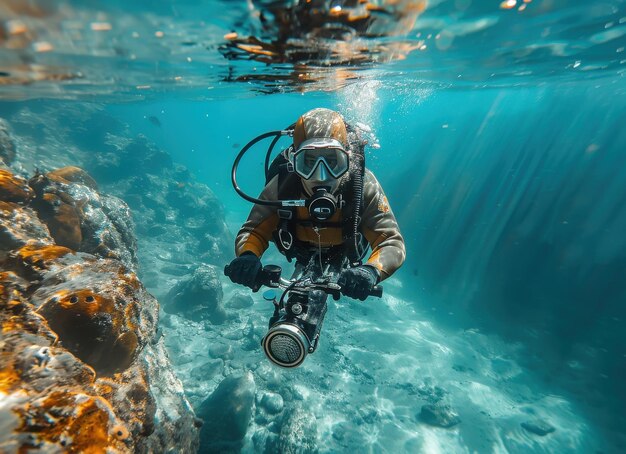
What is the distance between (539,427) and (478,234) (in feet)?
43.3

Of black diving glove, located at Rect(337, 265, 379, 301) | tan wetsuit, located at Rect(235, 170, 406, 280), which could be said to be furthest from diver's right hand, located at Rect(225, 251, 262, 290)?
black diving glove, located at Rect(337, 265, 379, 301)

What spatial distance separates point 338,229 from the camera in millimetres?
3820

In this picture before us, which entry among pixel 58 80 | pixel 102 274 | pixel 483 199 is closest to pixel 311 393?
pixel 102 274

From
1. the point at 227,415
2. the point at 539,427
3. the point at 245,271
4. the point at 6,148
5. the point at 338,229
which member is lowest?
the point at 539,427

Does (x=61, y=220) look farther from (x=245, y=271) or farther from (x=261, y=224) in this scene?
(x=245, y=271)

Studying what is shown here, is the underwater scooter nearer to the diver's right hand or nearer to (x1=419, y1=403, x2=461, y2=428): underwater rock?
the diver's right hand

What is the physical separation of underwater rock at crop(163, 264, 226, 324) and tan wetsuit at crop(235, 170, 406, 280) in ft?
35.4

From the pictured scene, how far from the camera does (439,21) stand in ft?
29.5

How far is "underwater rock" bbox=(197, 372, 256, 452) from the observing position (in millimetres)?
6984

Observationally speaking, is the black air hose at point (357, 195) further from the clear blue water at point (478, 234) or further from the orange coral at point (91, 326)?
the clear blue water at point (478, 234)

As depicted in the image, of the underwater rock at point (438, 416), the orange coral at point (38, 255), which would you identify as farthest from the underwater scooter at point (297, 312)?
the underwater rock at point (438, 416)

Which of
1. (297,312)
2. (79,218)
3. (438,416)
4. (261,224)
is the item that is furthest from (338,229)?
(438,416)

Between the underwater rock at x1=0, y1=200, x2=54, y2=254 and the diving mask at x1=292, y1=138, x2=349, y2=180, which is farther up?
the diving mask at x1=292, y1=138, x2=349, y2=180

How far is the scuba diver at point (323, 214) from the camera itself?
324cm
